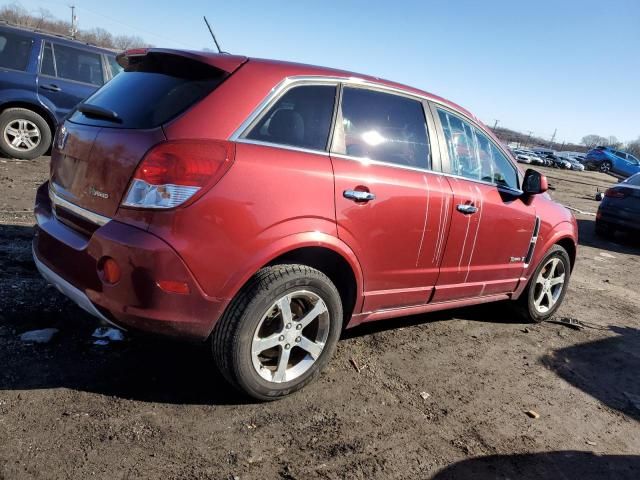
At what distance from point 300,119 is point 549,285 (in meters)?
3.32

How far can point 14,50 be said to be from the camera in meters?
8.16

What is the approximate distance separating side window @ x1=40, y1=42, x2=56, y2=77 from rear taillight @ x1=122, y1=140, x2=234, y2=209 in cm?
722

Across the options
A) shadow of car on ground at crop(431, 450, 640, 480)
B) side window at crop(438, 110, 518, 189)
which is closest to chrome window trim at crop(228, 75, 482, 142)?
side window at crop(438, 110, 518, 189)

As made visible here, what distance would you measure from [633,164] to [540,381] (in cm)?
4047

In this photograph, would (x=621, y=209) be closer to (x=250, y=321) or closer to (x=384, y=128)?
(x=384, y=128)

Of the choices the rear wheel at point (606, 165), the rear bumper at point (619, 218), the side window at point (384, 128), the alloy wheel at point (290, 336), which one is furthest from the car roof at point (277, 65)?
the rear wheel at point (606, 165)

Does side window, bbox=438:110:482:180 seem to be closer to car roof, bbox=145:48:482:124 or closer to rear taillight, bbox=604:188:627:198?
car roof, bbox=145:48:482:124

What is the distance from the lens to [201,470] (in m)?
2.34

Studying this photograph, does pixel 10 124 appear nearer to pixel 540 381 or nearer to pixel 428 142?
pixel 428 142

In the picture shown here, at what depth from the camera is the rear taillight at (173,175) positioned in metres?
2.47

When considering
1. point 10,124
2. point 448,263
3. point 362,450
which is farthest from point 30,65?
point 362,450

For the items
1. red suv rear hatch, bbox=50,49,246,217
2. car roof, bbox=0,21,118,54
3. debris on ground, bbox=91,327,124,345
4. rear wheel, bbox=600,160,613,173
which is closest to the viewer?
red suv rear hatch, bbox=50,49,246,217

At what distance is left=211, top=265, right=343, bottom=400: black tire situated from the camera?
8.80 feet

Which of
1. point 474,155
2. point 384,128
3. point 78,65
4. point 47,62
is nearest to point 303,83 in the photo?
point 384,128
